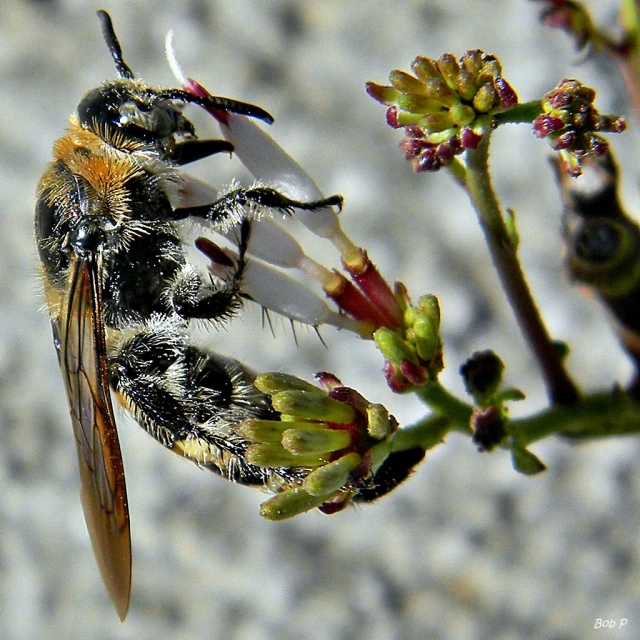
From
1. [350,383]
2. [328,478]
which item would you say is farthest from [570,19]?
[350,383]

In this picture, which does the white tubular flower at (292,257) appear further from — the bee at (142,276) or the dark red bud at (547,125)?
the dark red bud at (547,125)

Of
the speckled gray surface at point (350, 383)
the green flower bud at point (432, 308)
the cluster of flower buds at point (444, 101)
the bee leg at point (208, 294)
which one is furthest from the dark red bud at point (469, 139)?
the speckled gray surface at point (350, 383)

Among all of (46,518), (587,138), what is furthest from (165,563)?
(587,138)

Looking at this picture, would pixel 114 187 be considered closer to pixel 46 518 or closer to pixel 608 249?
pixel 608 249

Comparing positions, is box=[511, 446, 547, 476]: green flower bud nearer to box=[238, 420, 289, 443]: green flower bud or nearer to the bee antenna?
box=[238, 420, 289, 443]: green flower bud

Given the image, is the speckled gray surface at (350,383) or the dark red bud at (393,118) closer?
the dark red bud at (393,118)
